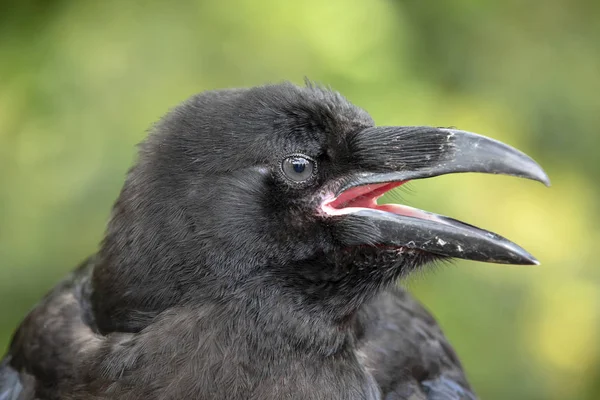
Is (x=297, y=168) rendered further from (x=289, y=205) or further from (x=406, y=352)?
(x=406, y=352)

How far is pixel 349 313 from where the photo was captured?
2.20 meters

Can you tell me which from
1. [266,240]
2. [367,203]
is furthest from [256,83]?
[266,240]

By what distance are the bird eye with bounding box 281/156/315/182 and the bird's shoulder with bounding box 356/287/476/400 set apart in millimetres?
564

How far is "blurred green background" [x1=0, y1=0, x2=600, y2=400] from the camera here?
3205 millimetres

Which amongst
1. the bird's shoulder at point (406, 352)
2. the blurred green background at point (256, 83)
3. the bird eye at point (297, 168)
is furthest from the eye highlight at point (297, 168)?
the blurred green background at point (256, 83)

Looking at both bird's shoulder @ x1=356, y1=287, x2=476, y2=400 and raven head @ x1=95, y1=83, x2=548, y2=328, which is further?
bird's shoulder @ x1=356, y1=287, x2=476, y2=400

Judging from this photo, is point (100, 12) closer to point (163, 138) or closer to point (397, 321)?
point (163, 138)

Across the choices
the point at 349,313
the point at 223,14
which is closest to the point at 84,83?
the point at 223,14

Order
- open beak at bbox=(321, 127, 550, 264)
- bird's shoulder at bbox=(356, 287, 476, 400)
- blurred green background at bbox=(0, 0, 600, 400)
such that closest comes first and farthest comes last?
open beak at bbox=(321, 127, 550, 264)
bird's shoulder at bbox=(356, 287, 476, 400)
blurred green background at bbox=(0, 0, 600, 400)

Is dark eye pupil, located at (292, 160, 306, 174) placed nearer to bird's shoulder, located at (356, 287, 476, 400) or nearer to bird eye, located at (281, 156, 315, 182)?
bird eye, located at (281, 156, 315, 182)

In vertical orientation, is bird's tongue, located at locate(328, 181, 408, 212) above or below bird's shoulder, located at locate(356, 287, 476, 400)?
above

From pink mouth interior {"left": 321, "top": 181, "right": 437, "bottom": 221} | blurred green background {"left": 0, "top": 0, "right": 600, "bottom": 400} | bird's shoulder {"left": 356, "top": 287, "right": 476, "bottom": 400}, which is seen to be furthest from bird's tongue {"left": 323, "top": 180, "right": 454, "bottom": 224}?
blurred green background {"left": 0, "top": 0, "right": 600, "bottom": 400}

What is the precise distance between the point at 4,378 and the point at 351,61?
5.63ft

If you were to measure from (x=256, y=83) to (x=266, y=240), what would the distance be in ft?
4.36
